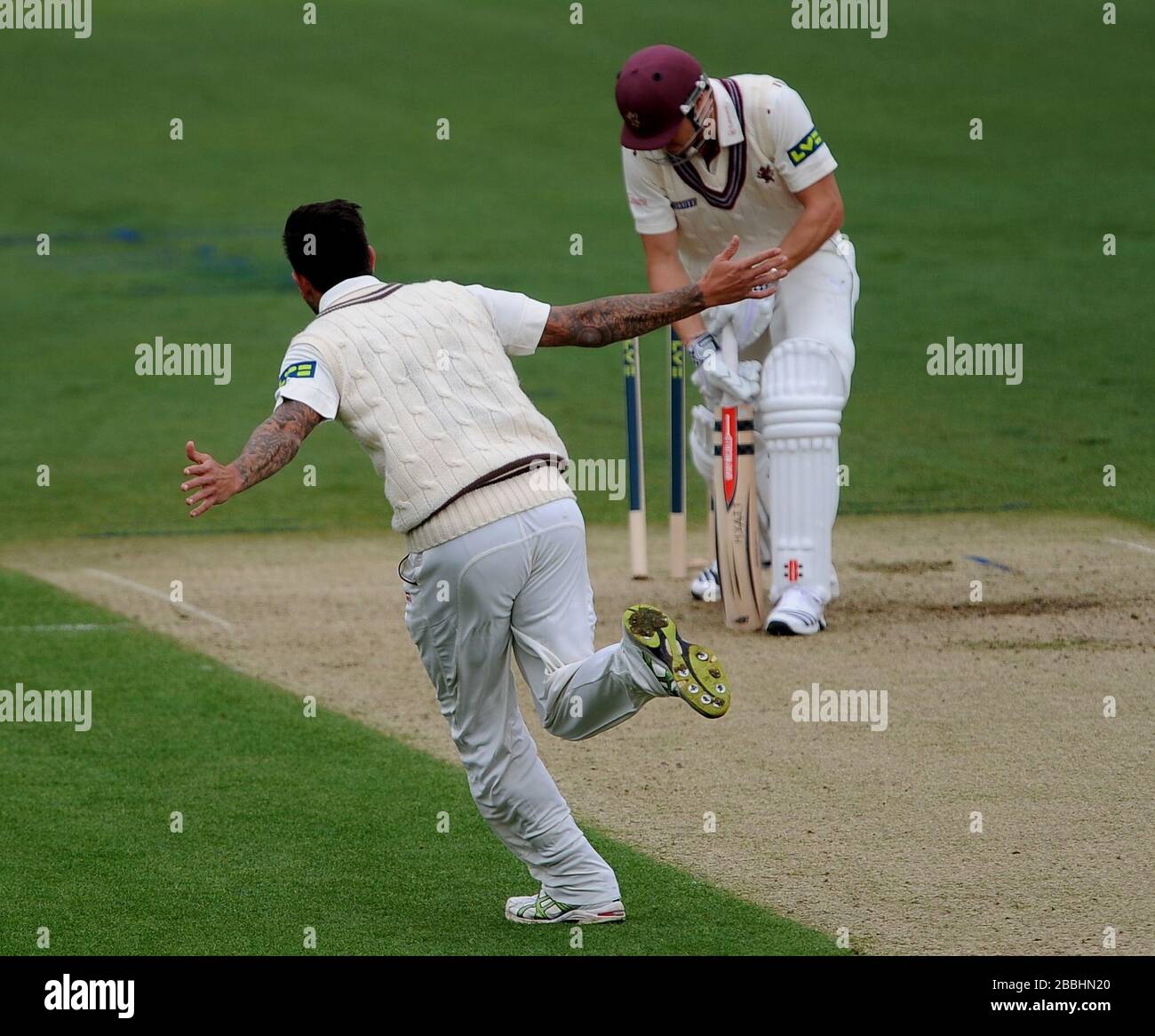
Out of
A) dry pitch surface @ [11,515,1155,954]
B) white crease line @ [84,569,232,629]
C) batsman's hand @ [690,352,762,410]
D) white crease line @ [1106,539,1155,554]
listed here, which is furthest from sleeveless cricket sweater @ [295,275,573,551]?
white crease line @ [1106,539,1155,554]

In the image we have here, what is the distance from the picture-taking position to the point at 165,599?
941cm

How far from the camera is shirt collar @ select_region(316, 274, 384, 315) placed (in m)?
4.97

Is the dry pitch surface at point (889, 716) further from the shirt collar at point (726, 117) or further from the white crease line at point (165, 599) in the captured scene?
the shirt collar at point (726, 117)

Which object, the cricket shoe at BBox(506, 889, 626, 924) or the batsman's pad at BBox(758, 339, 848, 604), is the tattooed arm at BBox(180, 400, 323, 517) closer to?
the cricket shoe at BBox(506, 889, 626, 924)

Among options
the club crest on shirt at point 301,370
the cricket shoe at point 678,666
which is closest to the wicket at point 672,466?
the club crest on shirt at point 301,370

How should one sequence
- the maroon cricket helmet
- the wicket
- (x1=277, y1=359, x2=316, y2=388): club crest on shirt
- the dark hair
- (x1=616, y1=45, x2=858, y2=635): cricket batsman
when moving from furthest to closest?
the wicket
(x1=616, y1=45, x2=858, y2=635): cricket batsman
the maroon cricket helmet
the dark hair
(x1=277, y1=359, x2=316, y2=388): club crest on shirt

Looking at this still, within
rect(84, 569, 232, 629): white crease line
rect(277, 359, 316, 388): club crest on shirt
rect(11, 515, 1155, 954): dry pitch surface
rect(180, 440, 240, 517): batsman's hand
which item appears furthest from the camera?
rect(84, 569, 232, 629): white crease line

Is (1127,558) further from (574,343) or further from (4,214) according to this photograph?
(4,214)

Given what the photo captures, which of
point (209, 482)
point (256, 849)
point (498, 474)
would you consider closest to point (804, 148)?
point (498, 474)

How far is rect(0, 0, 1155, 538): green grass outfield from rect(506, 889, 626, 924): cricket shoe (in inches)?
260

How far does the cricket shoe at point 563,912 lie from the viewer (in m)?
4.97

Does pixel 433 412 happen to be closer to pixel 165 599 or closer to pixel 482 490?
pixel 482 490

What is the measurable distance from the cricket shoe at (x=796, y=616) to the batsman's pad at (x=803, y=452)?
5 centimetres

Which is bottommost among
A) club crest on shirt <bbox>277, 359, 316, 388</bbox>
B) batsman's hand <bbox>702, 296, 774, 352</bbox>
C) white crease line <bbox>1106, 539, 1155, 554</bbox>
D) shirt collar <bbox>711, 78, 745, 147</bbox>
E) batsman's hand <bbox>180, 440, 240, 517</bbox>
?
white crease line <bbox>1106, 539, 1155, 554</bbox>
